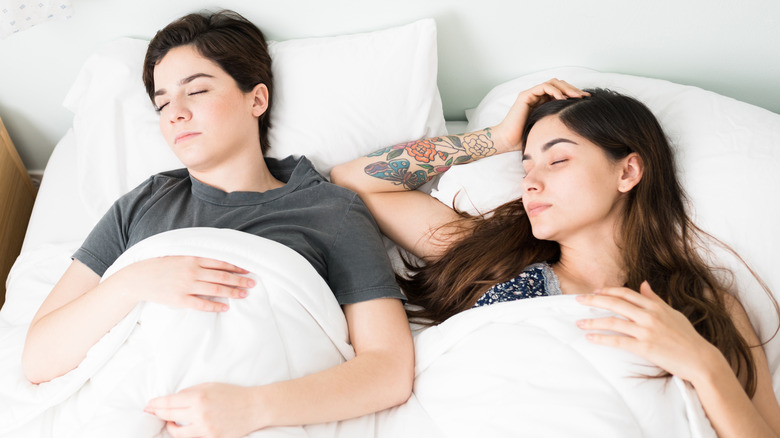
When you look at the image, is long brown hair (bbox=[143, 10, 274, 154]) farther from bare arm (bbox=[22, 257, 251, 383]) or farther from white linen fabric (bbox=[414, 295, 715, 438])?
white linen fabric (bbox=[414, 295, 715, 438])

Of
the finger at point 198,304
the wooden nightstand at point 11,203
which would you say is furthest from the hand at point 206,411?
the wooden nightstand at point 11,203

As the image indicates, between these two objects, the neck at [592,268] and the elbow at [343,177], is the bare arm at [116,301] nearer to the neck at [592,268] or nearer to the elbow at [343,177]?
the elbow at [343,177]

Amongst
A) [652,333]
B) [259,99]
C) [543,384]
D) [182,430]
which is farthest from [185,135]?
[652,333]

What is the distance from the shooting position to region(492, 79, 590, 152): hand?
1.62 m

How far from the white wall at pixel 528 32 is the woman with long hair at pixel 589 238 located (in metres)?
0.33

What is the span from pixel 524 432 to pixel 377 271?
52 centimetres

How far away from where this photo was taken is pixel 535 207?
56.6 inches

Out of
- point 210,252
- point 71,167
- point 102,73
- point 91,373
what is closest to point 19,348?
point 91,373

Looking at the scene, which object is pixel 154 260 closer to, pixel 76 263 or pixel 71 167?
pixel 76 263

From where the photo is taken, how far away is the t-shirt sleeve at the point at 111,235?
58.2 inches

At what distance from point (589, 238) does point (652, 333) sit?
36 cm

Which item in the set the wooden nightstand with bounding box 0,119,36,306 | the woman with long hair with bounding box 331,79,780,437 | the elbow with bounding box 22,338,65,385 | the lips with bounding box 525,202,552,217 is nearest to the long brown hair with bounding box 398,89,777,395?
the woman with long hair with bounding box 331,79,780,437

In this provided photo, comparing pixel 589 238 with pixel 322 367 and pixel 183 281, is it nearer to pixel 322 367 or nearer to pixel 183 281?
pixel 322 367

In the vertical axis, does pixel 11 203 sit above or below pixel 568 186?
below
